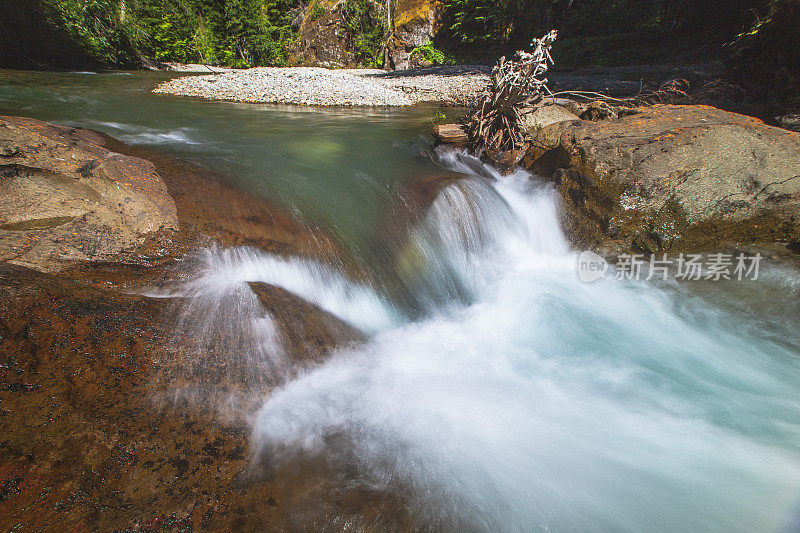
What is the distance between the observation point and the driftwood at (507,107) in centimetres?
577

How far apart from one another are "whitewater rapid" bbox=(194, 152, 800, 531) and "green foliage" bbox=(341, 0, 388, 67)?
81.1 feet

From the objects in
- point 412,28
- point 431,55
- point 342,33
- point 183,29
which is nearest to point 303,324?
point 431,55

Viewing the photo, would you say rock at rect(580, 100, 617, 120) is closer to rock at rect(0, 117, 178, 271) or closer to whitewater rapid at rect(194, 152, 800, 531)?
whitewater rapid at rect(194, 152, 800, 531)

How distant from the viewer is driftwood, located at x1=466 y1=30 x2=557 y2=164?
5.77 m

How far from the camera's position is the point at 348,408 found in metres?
2.50

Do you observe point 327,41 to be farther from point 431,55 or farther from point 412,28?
point 431,55

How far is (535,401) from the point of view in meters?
2.89

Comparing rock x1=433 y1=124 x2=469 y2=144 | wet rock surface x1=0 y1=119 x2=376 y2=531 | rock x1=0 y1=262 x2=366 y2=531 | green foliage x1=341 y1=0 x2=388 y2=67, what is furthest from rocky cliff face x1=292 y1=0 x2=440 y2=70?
rock x1=0 y1=262 x2=366 y2=531

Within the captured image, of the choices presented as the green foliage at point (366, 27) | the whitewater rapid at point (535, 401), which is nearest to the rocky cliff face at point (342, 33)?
the green foliage at point (366, 27)

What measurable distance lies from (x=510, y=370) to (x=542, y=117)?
16.5ft

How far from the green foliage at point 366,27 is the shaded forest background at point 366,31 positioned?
0.07 metres

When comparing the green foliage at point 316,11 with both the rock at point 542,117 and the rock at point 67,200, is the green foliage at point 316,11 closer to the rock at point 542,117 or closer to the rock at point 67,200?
the rock at point 542,117

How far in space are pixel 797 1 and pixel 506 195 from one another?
531 centimetres

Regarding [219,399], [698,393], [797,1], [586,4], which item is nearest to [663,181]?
[698,393]
